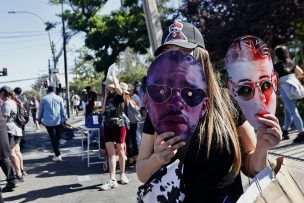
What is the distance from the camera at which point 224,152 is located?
1.59 metres

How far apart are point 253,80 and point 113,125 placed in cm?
436

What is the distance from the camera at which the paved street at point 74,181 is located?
5453mm

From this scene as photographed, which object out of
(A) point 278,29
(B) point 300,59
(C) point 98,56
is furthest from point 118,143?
(C) point 98,56

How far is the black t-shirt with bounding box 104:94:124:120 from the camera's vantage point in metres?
5.91

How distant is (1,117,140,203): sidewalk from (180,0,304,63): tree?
18.8ft

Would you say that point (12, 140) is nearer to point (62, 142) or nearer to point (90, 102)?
point (90, 102)

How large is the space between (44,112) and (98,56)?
13597mm

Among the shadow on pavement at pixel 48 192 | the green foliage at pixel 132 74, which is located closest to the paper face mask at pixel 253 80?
the shadow on pavement at pixel 48 192

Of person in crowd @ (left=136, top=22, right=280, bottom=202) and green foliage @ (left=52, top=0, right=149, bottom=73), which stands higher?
green foliage @ (left=52, top=0, right=149, bottom=73)

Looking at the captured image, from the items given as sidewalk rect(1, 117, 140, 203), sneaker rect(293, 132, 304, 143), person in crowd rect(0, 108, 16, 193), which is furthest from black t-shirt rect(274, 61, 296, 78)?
person in crowd rect(0, 108, 16, 193)

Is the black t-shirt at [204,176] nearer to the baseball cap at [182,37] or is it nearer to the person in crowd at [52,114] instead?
the baseball cap at [182,37]

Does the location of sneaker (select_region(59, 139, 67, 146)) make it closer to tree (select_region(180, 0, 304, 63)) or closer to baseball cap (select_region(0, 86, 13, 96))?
baseball cap (select_region(0, 86, 13, 96))

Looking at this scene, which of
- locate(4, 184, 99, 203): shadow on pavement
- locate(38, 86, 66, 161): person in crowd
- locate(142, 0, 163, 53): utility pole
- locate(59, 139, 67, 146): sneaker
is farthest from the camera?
locate(59, 139, 67, 146): sneaker

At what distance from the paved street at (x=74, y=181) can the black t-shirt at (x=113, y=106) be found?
1.11 metres
